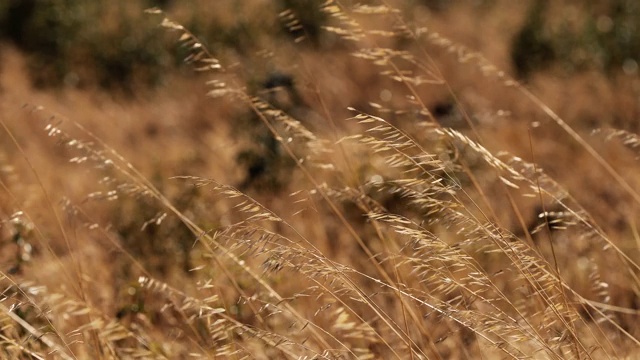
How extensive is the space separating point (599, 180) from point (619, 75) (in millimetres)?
2510

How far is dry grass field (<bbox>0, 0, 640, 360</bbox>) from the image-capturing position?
1.96 meters

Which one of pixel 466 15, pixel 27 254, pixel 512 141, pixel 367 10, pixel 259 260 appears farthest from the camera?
pixel 466 15

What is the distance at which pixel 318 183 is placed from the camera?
16.5ft

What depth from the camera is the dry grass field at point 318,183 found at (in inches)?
77.4

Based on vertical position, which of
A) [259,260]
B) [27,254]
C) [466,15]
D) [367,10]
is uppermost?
[367,10]

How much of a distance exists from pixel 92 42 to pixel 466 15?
3975mm

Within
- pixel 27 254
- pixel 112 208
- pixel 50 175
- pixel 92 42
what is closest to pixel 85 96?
pixel 92 42

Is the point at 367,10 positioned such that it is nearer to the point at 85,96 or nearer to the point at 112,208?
the point at 112,208

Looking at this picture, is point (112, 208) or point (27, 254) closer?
point (27, 254)

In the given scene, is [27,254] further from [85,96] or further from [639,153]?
[85,96]

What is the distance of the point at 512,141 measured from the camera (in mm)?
6027

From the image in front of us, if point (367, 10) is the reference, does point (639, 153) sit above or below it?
below

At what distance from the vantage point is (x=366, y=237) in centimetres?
419

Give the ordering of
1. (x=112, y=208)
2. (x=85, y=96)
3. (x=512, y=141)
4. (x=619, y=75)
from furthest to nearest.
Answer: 1. (x=85, y=96)
2. (x=619, y=75)
3. (x=512, y=141)
4. (x=112, y=208)
